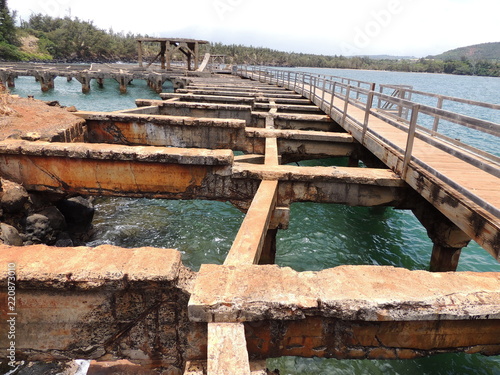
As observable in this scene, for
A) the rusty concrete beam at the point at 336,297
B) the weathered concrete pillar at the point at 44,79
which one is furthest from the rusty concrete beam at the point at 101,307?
the weathered concrete pillar at the point at 44,79

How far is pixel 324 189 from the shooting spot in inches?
223

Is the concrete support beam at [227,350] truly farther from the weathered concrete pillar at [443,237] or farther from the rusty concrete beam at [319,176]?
the weathered concrete pillar at [443,237]

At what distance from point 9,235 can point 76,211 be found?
8.33ft

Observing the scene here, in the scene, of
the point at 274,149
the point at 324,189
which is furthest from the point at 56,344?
the point at 274,149

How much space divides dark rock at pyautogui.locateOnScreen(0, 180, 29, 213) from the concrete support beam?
17.3ft

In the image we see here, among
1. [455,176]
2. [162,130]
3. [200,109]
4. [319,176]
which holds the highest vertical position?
[200,109]

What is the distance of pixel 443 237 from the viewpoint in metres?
5.28

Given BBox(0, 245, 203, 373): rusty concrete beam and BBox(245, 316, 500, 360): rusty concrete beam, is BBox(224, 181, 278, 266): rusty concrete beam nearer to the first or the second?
BBox(0, 245, 203, 373): rusty concrete beam

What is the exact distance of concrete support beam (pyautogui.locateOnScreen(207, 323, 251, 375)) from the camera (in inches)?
82.0

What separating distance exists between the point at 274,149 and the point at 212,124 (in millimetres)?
2469

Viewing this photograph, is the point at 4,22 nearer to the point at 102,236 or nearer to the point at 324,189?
the point at 102,236

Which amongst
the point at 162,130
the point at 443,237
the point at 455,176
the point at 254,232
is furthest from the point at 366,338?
A: the point at 162,130

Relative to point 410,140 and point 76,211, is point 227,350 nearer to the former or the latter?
point 410,140

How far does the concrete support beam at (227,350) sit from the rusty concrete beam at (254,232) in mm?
804
